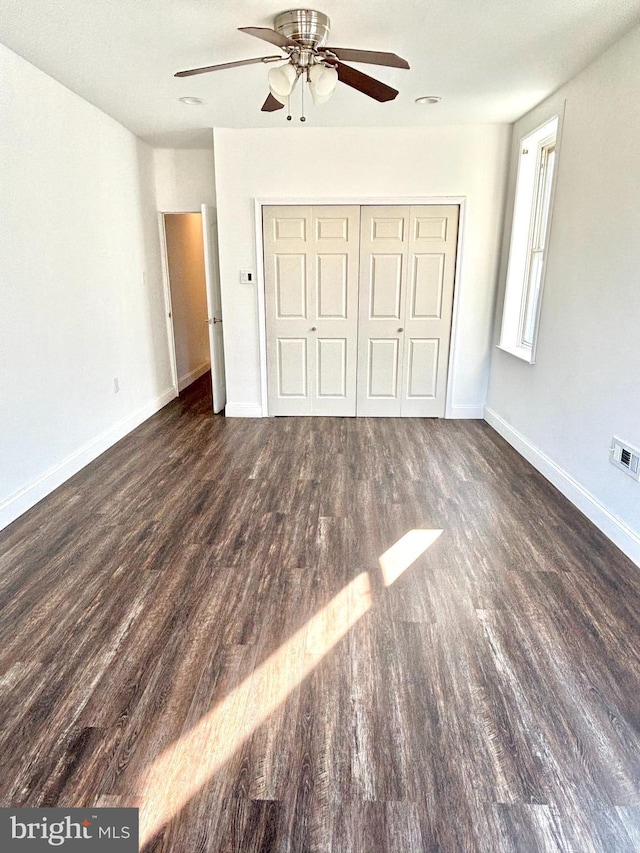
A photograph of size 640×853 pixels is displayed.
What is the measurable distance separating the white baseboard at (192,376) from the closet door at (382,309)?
2.45 meters

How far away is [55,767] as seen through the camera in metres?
1.50

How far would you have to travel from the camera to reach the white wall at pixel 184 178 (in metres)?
5.20

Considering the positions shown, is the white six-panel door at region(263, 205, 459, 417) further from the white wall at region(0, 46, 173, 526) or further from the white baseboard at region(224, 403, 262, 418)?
the white wall at region(0, 46, 173, 526)

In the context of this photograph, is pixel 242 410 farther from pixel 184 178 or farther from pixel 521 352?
pixel 521 352

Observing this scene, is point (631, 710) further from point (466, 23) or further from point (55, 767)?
point (466, 23)

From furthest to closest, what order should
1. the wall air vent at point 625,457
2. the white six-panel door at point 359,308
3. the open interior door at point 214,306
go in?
the open interior door at point 214,306 < the white six-panel door at point 359,308 < the wall air vent at point 625,457

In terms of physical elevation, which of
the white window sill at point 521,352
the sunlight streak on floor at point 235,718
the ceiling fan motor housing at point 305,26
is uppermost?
the ceiling fan motor housing at point 305,26

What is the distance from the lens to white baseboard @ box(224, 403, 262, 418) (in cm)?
517

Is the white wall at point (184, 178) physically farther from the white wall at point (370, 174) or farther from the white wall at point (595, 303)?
the white wall at point (595, 303)

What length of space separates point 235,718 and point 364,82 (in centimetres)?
292

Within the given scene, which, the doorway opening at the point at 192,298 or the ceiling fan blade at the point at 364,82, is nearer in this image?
the ceiling fan blade at the point at 364,82

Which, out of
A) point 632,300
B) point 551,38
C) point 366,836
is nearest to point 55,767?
point 366,836

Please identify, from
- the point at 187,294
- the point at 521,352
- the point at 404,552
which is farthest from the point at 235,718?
the point at 187,294

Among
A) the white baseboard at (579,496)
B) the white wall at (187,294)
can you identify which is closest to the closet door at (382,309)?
the white baseboard at (579,496)
